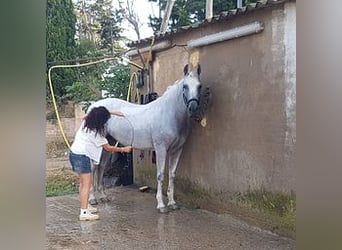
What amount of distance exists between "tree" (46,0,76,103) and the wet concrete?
0.62m

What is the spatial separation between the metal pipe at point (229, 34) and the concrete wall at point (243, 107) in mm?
26

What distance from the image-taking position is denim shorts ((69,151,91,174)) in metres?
2.30

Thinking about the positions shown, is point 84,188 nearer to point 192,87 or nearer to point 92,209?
point 92,209

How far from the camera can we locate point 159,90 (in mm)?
2539

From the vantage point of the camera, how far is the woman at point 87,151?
2.31 metres

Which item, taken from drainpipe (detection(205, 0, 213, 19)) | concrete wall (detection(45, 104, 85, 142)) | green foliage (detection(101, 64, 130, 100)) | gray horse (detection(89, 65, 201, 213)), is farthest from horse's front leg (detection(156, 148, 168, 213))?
drainpipe (detection(205, 0, 213, 19))

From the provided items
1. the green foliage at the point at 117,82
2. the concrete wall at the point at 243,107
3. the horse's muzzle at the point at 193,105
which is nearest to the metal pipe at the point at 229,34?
the concrete wall at the point at 243,107

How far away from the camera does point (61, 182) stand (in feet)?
7.23

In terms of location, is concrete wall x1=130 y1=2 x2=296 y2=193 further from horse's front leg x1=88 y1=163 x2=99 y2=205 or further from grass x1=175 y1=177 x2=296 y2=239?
horse's front leg x1=88 y1=163 x2=99 y2=205

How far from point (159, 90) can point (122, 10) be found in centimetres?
53

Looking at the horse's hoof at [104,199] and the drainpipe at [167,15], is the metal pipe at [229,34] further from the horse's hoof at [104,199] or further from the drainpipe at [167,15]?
the horse's hoof at [104,199]
